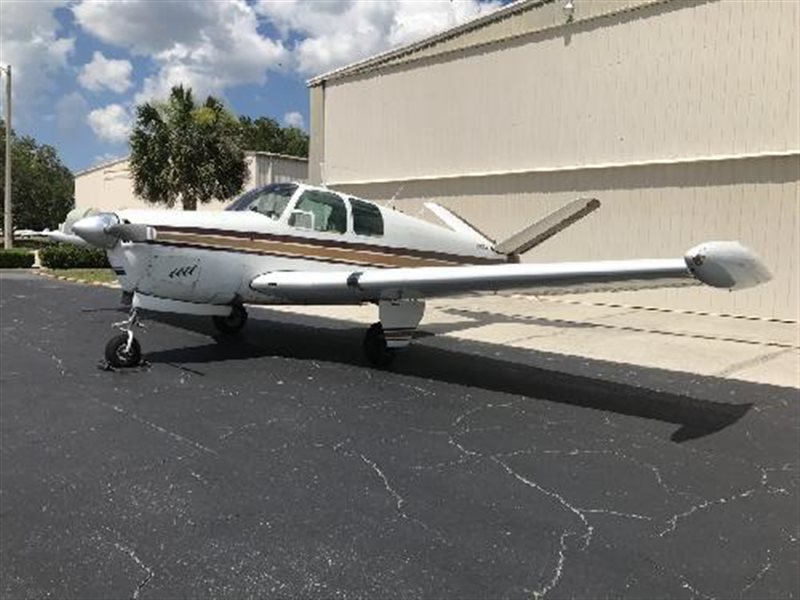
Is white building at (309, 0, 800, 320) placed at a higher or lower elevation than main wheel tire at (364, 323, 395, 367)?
higher

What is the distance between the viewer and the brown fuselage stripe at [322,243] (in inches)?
337

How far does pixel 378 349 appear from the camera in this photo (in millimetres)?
9164

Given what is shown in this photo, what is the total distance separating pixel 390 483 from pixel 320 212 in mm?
5466

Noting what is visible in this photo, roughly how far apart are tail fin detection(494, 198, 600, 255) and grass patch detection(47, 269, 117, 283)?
13.2 m

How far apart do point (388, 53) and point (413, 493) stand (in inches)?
835

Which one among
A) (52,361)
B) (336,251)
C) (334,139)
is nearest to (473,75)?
(334,139)

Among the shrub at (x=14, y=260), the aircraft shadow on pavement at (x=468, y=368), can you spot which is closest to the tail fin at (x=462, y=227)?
the aircraft shadow on pavement at (x=468, y=368)

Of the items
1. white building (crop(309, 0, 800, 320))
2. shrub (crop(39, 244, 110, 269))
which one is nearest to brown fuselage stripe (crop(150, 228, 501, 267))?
white building (crop(309, 0, 800, 320))

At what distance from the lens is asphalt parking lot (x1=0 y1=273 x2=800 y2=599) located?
11.9 feet

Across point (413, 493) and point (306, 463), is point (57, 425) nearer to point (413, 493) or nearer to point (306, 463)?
point (306, 463)

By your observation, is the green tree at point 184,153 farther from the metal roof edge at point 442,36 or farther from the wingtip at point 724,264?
the wingtip at point 724,264

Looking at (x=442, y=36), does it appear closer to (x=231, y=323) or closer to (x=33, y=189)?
(x=231, y=323)

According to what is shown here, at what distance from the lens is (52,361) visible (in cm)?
893

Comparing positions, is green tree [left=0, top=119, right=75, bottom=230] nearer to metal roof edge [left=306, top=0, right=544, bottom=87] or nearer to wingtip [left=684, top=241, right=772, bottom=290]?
metal roof edge [left=306, top=0, right=544, bottom=87]
